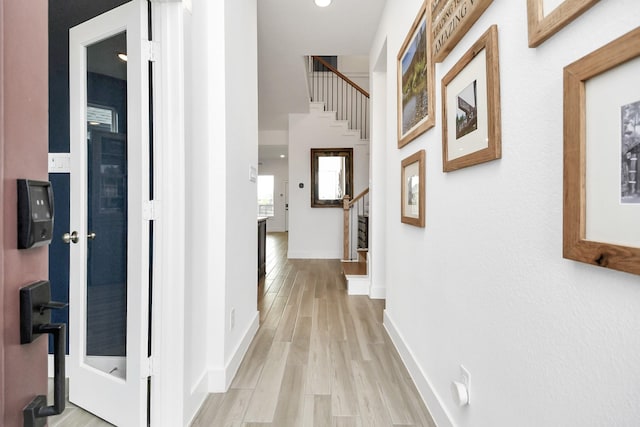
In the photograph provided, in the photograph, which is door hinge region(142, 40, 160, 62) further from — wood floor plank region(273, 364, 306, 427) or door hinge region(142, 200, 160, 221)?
wood floor plank region(273, 364, 306, 427)

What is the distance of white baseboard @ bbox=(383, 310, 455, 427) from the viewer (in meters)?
1.54

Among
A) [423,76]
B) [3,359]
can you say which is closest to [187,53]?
[423,76]

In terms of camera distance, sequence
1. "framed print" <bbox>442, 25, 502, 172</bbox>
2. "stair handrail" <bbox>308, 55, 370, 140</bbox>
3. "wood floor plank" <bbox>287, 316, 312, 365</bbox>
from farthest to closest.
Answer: "stair handrail" <bbox>308, 55, 370, 140</bbox> < "wood floor plank" <bbox>287, 316, 312, 365</bbox> < "framed print" <bbox>442, 25, 502, 172</bbox>

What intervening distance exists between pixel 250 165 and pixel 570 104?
86.2 inches

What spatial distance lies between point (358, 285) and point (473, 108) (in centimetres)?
301

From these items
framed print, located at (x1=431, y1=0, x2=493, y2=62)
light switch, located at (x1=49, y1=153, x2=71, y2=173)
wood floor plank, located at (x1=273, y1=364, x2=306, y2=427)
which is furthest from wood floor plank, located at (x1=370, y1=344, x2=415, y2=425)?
light switch, located at (x1=49, y1=153, x2=71, y2=173)

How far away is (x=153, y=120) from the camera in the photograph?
4.99 feet

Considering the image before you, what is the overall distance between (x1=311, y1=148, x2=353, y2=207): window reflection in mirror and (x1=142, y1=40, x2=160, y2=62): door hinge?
16.4ft

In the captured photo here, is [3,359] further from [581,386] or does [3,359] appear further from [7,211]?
[581,386]

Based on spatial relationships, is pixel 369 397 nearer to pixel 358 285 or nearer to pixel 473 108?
pixel 473 108

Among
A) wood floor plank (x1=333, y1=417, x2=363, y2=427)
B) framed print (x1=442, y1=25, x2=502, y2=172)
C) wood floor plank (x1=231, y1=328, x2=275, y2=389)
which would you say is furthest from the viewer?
wood floor plank (x1=231, y1=328, x2=275, y2=389)

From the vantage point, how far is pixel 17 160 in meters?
0.52

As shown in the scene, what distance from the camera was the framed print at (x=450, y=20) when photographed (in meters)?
1.19

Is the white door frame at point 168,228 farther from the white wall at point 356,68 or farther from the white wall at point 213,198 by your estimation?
the white wall at point 356,68
